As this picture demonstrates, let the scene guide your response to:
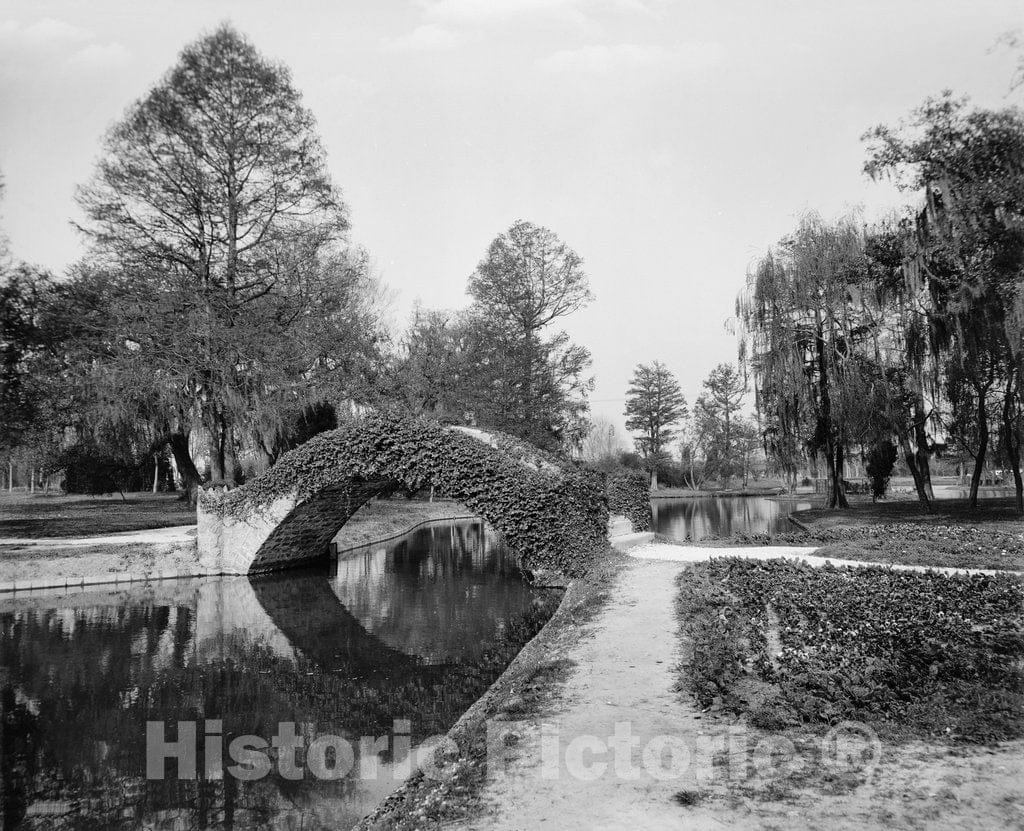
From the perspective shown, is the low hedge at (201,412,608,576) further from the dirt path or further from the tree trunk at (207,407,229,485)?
the dirt path

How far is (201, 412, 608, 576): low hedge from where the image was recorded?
12.1 metres

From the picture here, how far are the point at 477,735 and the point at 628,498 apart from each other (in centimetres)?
1208

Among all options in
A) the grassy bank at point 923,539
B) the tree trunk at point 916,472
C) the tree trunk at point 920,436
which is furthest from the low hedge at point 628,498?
the tree trunk at point 920,436

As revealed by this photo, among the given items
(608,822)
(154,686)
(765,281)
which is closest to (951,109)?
(765,281)

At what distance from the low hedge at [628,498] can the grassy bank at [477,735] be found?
7727 millimetres

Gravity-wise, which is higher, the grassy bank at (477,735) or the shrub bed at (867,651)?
the shrub bed at (867,651)

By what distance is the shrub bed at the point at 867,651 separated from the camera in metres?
3.97

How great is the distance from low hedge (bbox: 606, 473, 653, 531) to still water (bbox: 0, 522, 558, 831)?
3.35m

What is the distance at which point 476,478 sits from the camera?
12.6 metres

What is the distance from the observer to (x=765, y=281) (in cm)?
2144

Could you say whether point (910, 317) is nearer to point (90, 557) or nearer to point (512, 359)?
point (512, 359)

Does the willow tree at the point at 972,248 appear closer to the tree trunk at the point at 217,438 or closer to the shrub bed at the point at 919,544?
the shrub bed at the point at 919,544

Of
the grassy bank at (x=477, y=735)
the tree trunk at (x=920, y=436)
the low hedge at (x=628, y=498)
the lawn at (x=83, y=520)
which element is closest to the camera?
the grassy bank at (x=477, y=735)

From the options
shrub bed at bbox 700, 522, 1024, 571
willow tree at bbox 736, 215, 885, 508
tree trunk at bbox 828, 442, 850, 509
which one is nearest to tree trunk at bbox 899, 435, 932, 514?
willow tree at bbox 736, 215, 885, 508
